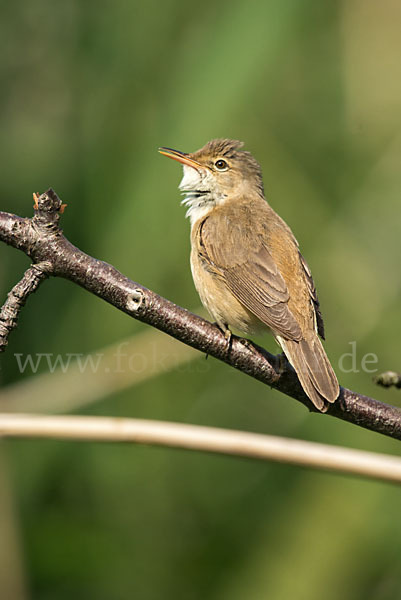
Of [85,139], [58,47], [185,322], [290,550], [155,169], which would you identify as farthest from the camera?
[58,47]

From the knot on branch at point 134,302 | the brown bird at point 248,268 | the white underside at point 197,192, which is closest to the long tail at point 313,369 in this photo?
the brown bird at point 248,268

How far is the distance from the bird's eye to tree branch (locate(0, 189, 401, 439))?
2.21 metres

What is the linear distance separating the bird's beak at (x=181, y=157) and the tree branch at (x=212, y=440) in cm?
280

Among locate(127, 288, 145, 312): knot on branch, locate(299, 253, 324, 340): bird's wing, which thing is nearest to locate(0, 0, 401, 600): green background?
locate(299, 253, 324, 340): bird's wing

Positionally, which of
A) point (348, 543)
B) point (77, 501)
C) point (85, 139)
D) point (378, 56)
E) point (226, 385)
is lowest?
point (77, 501)

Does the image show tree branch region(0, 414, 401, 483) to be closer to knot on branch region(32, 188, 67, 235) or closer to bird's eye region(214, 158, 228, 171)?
knot on branch region(32, 188, 67, 235)

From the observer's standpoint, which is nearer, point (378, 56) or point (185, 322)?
point (185, 322)

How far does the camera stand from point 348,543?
4016mm

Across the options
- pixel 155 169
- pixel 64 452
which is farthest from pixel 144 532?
pixel 155 169

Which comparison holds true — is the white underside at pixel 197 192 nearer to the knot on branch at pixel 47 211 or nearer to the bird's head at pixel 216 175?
the bird's head at pixel 216 175

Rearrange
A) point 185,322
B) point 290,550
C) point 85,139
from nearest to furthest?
point 185,322 < point 290,550 < point 85,139

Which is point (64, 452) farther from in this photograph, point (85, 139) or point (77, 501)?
point (85, 139)

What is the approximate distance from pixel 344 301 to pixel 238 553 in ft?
6.51

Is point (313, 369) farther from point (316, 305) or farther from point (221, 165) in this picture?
point (221, 165)
